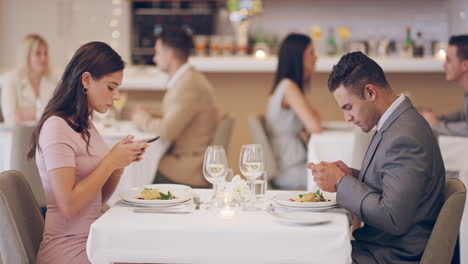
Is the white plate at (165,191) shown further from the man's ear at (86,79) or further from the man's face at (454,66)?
the man's face at (454,66)

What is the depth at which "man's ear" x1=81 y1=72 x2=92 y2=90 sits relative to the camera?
2.45m

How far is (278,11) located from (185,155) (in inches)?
105

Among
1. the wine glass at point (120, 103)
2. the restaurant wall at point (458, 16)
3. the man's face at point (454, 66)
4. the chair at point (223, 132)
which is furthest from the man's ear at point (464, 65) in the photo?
the wine glass at point (120, 103)

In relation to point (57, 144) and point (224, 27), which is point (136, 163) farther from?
point (224, 27)

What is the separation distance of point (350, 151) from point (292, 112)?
24.2 inches

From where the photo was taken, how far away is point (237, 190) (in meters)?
2.36

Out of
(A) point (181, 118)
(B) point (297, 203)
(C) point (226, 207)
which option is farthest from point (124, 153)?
(A) point (181, 118)

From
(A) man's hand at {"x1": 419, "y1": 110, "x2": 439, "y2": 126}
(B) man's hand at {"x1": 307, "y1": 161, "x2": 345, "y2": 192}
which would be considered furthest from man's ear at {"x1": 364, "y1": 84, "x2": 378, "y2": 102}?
(A) man's hand at {"x1": 419, "y1": 110, "x2": 439, "y2": 126}

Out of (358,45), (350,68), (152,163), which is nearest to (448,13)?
(358,45)

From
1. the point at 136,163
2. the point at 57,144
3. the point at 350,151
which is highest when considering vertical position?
the point at 57,144

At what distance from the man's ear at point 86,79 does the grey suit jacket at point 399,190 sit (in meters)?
0.99

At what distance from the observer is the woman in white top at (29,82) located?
5.08 m

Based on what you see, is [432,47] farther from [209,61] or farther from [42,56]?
[42,56]

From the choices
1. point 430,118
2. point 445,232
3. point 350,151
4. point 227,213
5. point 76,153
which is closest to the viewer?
point 445,232
